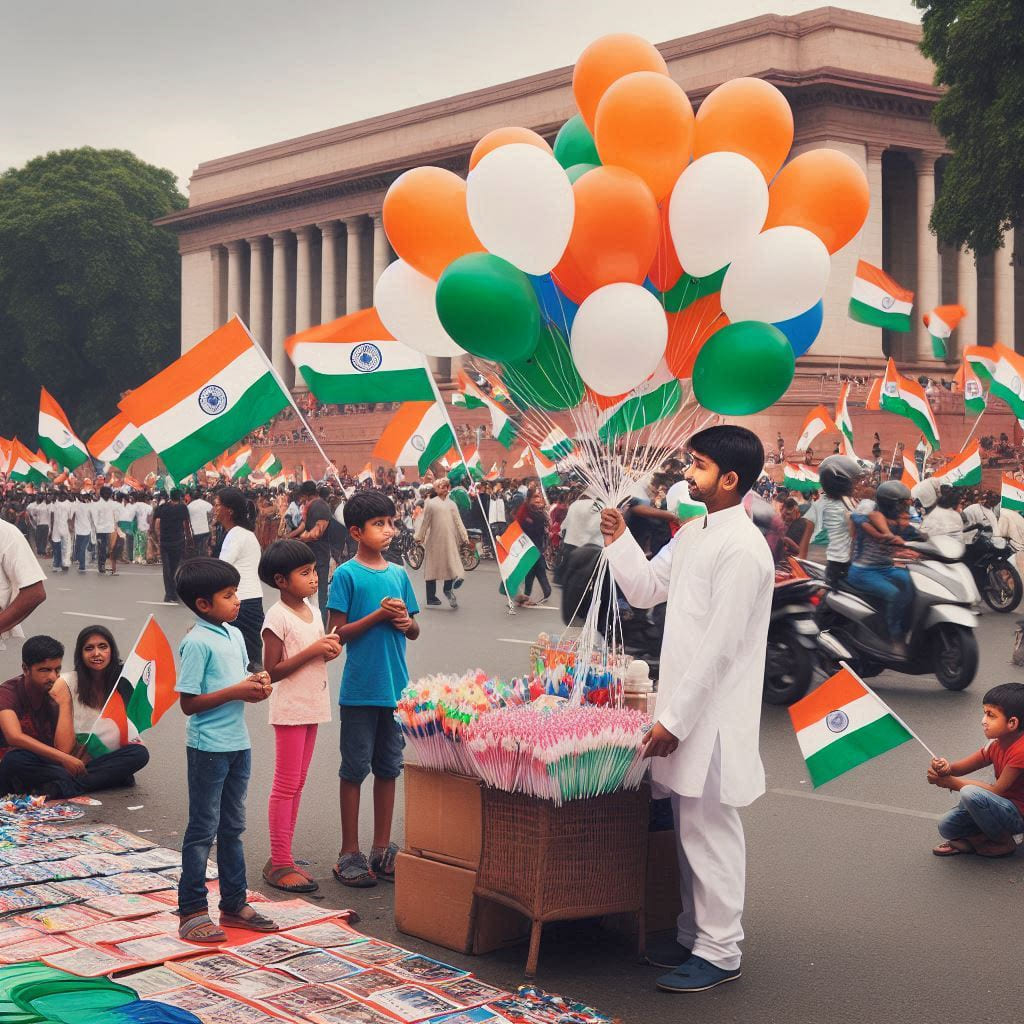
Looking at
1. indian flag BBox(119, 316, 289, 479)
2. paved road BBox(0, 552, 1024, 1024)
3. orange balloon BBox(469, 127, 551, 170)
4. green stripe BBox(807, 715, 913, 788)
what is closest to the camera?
paved road BBox(0, 552, 1024, 1024)

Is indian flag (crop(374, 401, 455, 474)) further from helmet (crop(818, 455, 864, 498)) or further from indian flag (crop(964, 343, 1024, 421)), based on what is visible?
indian flag (crop(964, 343, 1024, 421))

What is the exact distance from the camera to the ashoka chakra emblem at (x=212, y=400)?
7.88 metres

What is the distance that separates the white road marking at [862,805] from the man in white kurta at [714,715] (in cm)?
259

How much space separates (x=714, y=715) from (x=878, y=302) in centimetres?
1809

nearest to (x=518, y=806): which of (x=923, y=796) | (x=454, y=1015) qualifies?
(x=454, y=1015)

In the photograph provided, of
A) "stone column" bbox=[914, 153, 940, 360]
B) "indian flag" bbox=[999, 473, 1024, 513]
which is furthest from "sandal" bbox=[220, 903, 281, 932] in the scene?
"stone column" bbox=[914, 153, 940, 360]

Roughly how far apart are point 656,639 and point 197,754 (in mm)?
6357

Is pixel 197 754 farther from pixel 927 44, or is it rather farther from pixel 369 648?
pixel 927 44

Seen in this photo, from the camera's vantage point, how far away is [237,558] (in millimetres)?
10438

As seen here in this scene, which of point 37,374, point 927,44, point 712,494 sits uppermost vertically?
point 927,44

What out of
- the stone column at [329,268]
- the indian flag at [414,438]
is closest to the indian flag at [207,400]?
the indian flag at [414,438]

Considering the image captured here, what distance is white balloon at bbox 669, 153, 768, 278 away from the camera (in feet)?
19.5

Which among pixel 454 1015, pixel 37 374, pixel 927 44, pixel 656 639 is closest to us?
pixel 454 1015

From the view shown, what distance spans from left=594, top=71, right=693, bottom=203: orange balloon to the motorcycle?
5.59m
